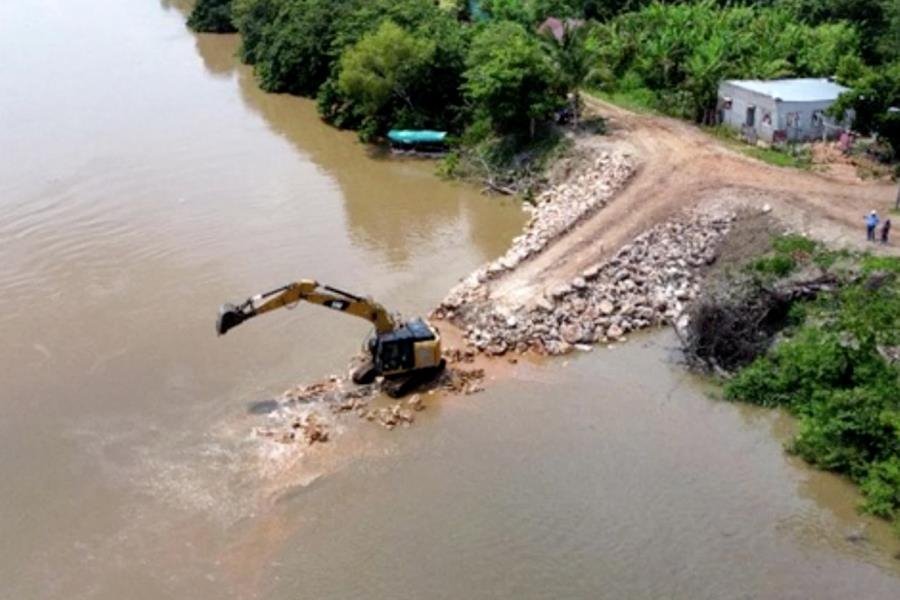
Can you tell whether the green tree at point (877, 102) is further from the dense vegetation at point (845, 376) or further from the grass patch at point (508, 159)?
the grass patch at point (508, 159)

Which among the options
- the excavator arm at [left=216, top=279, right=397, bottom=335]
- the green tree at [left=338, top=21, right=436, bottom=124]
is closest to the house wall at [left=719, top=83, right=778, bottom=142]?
the green tree at [left=338, top=21, right=436, bottom=124]

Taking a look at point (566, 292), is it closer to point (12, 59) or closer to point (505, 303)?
point (505, 303)

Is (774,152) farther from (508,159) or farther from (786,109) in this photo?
(508,159)

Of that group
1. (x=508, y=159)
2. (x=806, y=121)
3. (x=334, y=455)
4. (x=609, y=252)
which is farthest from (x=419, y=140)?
(x=334, y=455)

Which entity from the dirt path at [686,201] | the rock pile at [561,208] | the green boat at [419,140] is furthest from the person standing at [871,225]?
the green boat at [419,140]

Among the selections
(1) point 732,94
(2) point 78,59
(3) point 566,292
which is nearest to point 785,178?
(1) point 732,94

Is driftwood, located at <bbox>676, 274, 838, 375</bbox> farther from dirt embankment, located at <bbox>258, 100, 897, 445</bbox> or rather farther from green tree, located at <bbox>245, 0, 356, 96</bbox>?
green tree, located at <bbox>245, 0, 356, 96</bbox>
